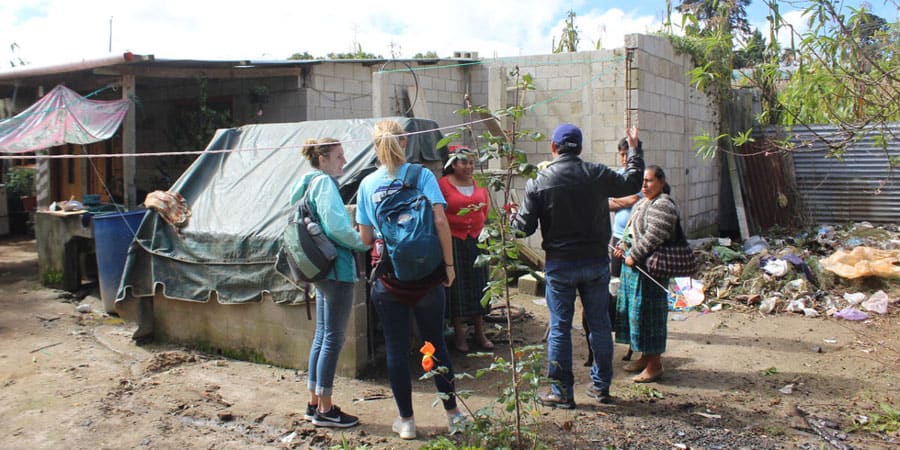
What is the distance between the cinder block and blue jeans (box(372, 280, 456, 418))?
4162mm

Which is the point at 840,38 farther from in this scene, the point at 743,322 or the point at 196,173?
the point at 196,173

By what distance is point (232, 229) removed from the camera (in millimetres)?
5566

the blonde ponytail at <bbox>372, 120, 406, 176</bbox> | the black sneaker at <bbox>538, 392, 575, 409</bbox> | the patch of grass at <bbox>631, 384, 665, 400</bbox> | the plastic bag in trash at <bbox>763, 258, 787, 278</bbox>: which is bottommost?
the patch of grass at <bbox>631, 384, 665, 400</bbox>

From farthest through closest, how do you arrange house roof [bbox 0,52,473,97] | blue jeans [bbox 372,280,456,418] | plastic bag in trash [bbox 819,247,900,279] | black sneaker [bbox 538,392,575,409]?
1. house roof [bbox 0,52,473,97]
2. plastic bag in trash [bbox 819,247,900,279]
3. black sneaker [bbox 538,392,575,409]
4. blue jeans [bbox 372,280,456,418]

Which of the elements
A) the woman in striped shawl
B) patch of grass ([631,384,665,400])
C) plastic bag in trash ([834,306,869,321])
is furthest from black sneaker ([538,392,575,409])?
plastic bag in trash ([834,306,869,321])

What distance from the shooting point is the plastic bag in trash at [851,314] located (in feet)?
21.6

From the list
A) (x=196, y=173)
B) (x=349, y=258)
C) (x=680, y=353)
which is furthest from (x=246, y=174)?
(x=680, y=353)

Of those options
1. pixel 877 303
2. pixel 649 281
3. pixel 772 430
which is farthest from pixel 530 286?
pixel 772 430

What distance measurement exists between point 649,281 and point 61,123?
730cm

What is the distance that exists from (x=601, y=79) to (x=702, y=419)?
19.4 feet

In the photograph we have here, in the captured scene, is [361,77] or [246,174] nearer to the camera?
[246,174]

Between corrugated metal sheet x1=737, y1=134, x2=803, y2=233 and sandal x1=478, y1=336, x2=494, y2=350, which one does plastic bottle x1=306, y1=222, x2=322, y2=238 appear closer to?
sandal x1=478, y1=336, x2=494, y2=350

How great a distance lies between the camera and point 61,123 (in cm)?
836

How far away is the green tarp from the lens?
5.38m
